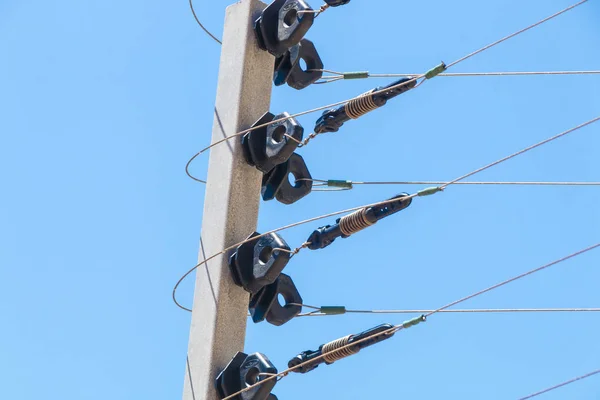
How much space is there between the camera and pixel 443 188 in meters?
6.79

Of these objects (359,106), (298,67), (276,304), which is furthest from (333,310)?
(298,67)

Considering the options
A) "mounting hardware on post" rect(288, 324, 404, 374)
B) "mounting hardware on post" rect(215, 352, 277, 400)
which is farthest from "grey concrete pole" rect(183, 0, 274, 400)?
"mounting hardware on post" rect(288, 324, 404, 374)

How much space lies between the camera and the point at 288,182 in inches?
284

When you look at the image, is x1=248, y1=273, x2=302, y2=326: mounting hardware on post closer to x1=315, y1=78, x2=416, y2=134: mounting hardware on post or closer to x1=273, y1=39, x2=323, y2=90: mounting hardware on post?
x1=315, y1=78, x2=416, y2=134: mounting hardware on post

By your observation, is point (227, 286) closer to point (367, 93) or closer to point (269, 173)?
point (269, 173)

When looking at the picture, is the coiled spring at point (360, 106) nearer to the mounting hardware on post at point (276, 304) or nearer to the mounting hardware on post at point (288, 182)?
the mounting hardware on post at point (288, 182)

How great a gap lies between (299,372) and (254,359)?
253 millimetres

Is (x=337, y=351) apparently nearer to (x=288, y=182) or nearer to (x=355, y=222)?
(x=355, y=222)

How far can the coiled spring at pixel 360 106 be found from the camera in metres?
7.15

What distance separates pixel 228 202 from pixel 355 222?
646mm

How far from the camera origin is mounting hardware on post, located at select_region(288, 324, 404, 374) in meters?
6.55

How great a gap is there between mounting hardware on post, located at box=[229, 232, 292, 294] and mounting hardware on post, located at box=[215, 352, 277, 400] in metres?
0.38

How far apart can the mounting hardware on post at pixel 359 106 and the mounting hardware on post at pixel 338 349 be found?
Answer: 48.3 inches

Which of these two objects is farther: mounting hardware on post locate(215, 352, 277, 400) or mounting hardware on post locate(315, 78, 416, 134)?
mounting hardware on post locate(315, 78, 416, 134)
